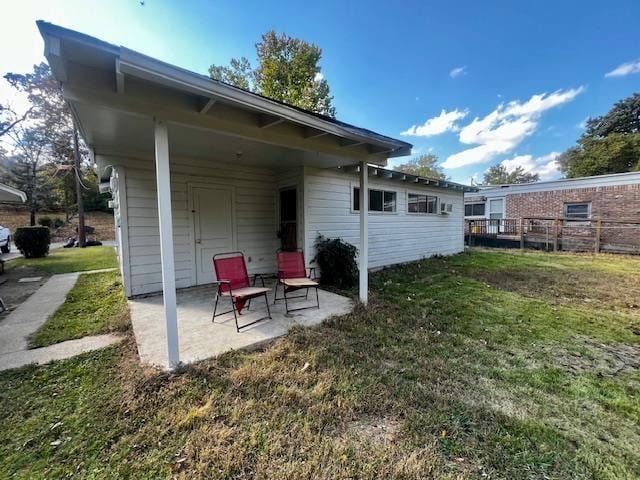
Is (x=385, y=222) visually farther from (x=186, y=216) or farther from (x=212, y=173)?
(x=186, y=216)

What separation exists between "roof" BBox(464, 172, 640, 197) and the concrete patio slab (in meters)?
11.8

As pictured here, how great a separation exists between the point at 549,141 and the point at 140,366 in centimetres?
3911

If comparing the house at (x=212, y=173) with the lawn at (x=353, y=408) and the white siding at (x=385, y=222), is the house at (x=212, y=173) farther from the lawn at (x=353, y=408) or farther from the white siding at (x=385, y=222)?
the lawn at (x=353, y=408)

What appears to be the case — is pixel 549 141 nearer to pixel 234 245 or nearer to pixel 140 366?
pixel 234 245

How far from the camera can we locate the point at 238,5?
9.13 metres

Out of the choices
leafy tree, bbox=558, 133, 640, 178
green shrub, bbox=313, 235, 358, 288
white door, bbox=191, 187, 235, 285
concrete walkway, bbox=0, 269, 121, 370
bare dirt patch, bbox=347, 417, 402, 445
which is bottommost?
bare dirt patch, bbox=347, 417, 402, 445

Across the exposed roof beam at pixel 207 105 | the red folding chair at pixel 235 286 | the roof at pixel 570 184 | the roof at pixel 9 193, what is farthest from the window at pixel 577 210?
the roof at pixel 9 193

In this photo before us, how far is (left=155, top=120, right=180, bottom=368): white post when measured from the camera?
2588mm

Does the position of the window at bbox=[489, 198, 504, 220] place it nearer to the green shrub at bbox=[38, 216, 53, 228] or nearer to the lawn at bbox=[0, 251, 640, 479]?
the lawn at bbox=[0, 251, 640, 479]

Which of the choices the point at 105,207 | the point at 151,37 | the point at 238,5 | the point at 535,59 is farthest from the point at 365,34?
the point at 105,207

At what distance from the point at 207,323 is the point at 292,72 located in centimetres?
1792

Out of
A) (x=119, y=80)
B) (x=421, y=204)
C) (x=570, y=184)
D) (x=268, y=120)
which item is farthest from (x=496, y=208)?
(x=119, y=80)

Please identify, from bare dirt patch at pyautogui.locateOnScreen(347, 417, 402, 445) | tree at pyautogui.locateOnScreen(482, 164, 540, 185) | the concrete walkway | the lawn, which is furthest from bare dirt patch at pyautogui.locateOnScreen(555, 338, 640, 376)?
tree at pyautogui.locateOnScreen(482, 164, 540, 185)

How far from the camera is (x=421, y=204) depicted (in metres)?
9.45
